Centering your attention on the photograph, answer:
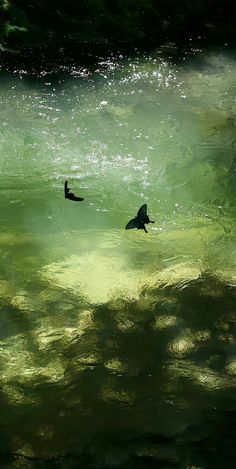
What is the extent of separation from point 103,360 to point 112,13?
6.86 feet

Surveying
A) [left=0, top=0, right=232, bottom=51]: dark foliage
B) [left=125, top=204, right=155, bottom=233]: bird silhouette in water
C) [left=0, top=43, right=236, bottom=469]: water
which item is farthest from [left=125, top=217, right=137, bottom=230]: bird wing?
[left=0, top=0, right=232, bottom=51]: dark foliage

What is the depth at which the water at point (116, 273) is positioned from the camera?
4.61 feet

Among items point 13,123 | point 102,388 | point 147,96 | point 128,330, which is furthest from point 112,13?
point 102,388

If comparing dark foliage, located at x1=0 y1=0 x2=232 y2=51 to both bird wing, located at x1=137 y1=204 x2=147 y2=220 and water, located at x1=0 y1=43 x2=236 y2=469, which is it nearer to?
water, located at x1=0 y1=43 x2=236 y2=469

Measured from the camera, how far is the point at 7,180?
2.24 m

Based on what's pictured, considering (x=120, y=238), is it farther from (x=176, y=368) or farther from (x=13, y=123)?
(x=13, y=123)

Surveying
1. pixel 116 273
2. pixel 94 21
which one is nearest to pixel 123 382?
pixel 116 273

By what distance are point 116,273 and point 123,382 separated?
0.39 metres

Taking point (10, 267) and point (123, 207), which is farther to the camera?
point (123, 207)

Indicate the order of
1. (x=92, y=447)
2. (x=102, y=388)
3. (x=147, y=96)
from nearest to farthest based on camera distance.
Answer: (x=92, y=447)
(x=102, y=388)
(x=147, y=96)

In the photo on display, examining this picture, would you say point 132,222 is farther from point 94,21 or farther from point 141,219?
point 94,21

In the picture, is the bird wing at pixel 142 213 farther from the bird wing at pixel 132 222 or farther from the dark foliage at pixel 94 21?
the dark foliage at pixel 94 21

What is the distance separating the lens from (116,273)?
1.75 m

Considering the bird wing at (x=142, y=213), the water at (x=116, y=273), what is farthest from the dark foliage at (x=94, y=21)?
the bird wing at (x=142, y=213)
